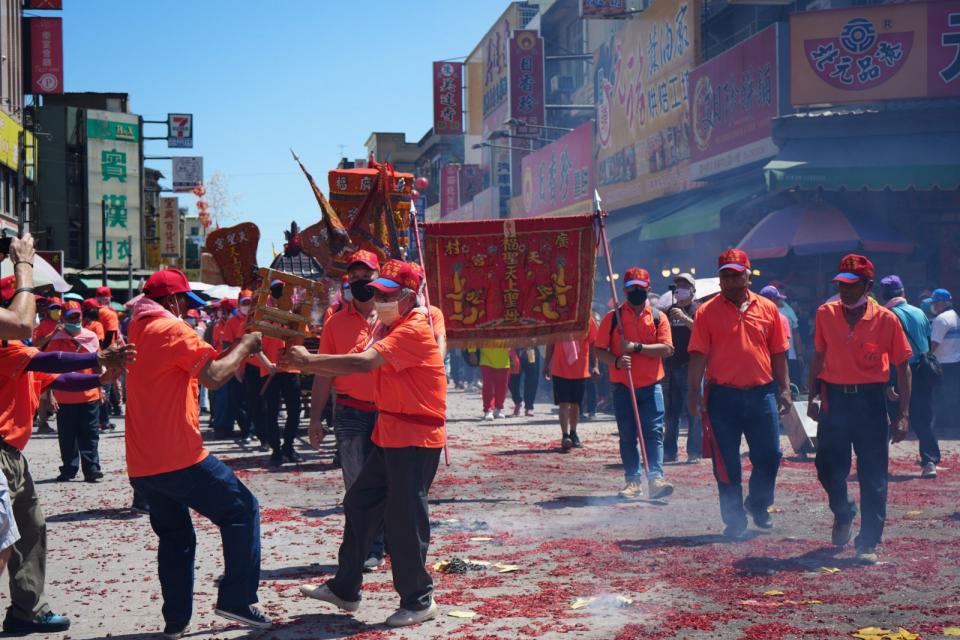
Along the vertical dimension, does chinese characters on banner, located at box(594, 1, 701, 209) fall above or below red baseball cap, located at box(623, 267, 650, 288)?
above

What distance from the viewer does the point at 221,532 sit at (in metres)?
5.92

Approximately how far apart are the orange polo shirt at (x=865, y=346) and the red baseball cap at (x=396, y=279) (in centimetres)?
315

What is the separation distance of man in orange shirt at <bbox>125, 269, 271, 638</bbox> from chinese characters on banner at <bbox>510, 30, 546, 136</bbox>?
112ft

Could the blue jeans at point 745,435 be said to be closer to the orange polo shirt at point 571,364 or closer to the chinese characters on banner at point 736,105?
the orange polo shirt at point 571,364

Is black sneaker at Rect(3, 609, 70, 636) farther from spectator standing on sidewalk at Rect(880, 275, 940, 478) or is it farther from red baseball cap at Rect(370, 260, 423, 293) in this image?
spectator standing on sidewalk at Rect(880, 275, 940, 478)

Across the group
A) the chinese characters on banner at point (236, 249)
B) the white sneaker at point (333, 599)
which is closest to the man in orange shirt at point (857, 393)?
the white sneaker at point (333, 599)

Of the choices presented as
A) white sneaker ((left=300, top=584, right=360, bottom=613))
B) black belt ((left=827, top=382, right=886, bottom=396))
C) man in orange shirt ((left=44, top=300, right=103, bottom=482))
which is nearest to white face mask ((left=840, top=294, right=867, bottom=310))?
black belt ((left=827, top=382, right=886, bottom=396))

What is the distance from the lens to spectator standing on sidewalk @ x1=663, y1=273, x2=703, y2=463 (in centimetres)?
1342

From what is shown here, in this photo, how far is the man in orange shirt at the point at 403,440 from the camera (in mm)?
6207

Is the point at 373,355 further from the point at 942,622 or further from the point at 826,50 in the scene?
the point at 826,50

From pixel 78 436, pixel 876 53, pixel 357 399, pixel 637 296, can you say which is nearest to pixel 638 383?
pixel 637 296

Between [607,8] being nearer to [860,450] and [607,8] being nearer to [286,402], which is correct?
[286,402]

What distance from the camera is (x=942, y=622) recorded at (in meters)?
6.03

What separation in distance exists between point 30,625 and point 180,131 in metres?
61.8
